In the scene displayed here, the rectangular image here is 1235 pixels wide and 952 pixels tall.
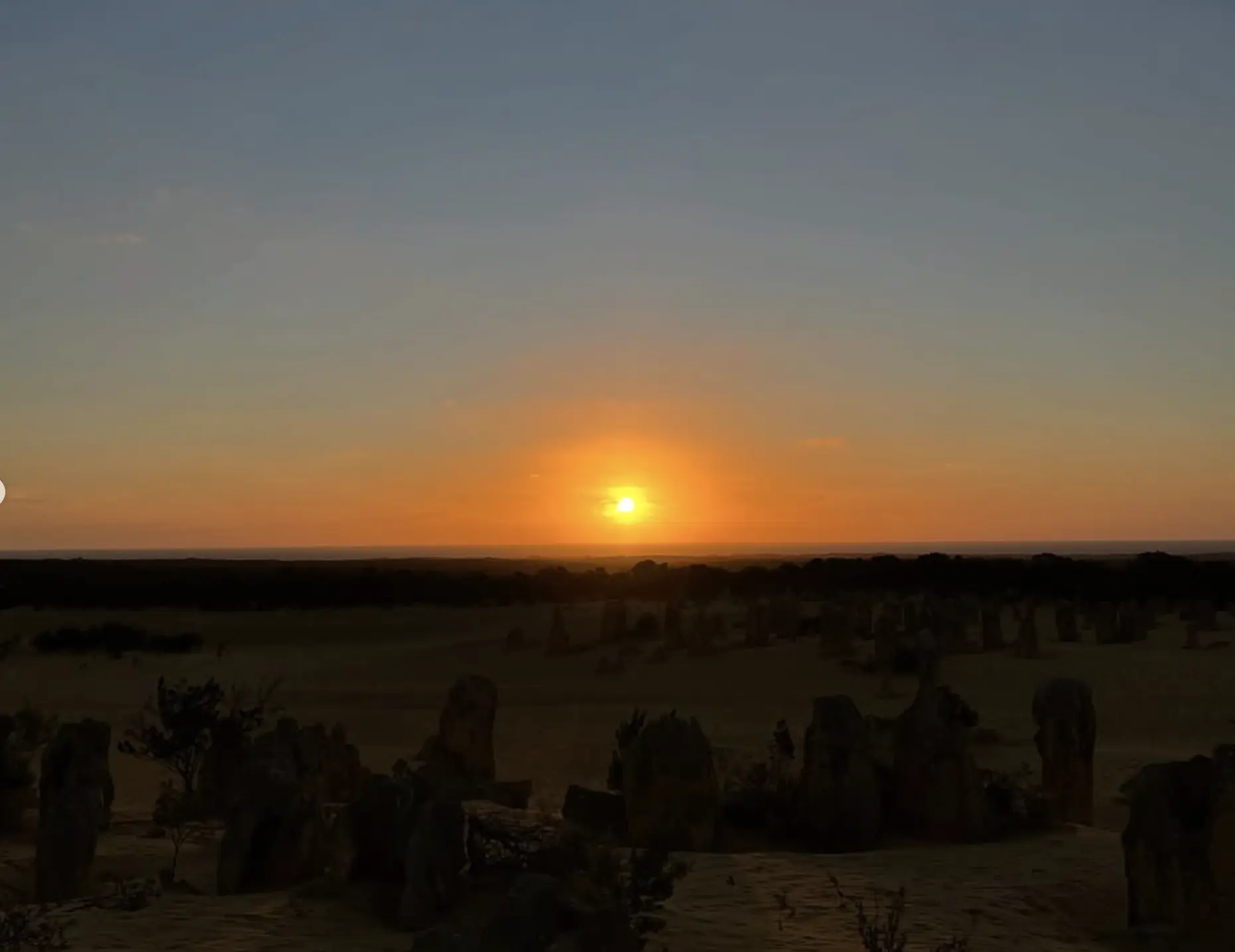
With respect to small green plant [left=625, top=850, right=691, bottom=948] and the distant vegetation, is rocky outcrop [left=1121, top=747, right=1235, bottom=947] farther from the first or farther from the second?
the distant vegetation

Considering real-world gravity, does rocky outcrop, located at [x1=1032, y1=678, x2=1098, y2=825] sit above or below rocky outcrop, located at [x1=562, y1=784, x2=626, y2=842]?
above

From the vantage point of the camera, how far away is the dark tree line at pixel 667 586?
169 feet

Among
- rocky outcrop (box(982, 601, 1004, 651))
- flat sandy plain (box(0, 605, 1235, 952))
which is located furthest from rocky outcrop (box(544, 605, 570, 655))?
rocky outcrop (box(982, 601, 1004, 651))

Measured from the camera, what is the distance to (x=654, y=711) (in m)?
23.5

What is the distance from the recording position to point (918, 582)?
5869 centimetres

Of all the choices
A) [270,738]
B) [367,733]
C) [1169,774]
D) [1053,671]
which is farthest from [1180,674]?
[270,738]

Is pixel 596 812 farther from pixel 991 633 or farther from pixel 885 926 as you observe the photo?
pixel 991 633

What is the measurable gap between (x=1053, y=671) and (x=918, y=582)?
3347 cm

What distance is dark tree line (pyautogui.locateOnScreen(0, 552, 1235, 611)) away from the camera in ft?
169

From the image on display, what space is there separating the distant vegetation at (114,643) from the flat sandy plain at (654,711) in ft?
4.31

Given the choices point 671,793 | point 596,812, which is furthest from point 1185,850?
point 596,812

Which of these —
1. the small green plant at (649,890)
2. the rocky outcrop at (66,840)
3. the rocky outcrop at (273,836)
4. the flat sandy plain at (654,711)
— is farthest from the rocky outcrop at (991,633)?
the rocky outcrop at (66,840)

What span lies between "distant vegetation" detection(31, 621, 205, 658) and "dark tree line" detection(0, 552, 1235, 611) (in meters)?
12.7

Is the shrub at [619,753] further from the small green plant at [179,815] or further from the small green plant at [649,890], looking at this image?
the small green plant at [179,815]
